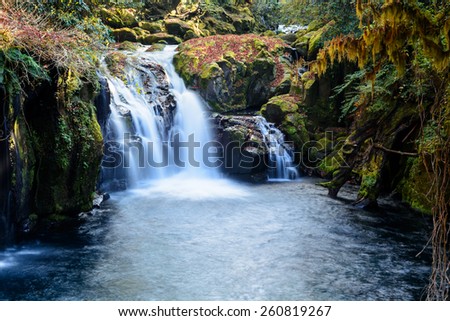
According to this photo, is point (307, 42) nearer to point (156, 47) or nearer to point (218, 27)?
point (218, 27)

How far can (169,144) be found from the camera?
1448cm

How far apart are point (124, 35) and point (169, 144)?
30.2 ft

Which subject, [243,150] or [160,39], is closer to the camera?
[243,150]

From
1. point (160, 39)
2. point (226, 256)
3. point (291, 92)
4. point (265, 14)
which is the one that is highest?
point (265, 14)

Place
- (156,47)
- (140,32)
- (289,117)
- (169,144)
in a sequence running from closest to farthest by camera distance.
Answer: (169,144)
(289,117)
(156,47)
(140,32)

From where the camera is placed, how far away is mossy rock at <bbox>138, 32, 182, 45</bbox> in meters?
21.2

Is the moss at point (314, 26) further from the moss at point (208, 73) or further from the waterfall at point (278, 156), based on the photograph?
the waterfall at point (278, 156)

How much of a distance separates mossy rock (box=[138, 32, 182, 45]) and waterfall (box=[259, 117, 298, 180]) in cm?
904

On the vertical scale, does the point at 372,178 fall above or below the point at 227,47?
below

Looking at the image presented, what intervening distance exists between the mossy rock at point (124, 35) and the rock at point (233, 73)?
3246mm

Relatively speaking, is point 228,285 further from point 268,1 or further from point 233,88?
A: point 268,1

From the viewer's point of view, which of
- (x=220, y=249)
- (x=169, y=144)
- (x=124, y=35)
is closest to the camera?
(x=220, y=249)

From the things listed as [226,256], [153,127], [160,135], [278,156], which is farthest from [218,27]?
[226,256]

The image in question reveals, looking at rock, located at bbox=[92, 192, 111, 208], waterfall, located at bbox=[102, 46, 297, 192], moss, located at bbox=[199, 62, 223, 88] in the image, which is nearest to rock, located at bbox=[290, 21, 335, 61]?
moss, located at bbox=[199, 62, 223, 88]
